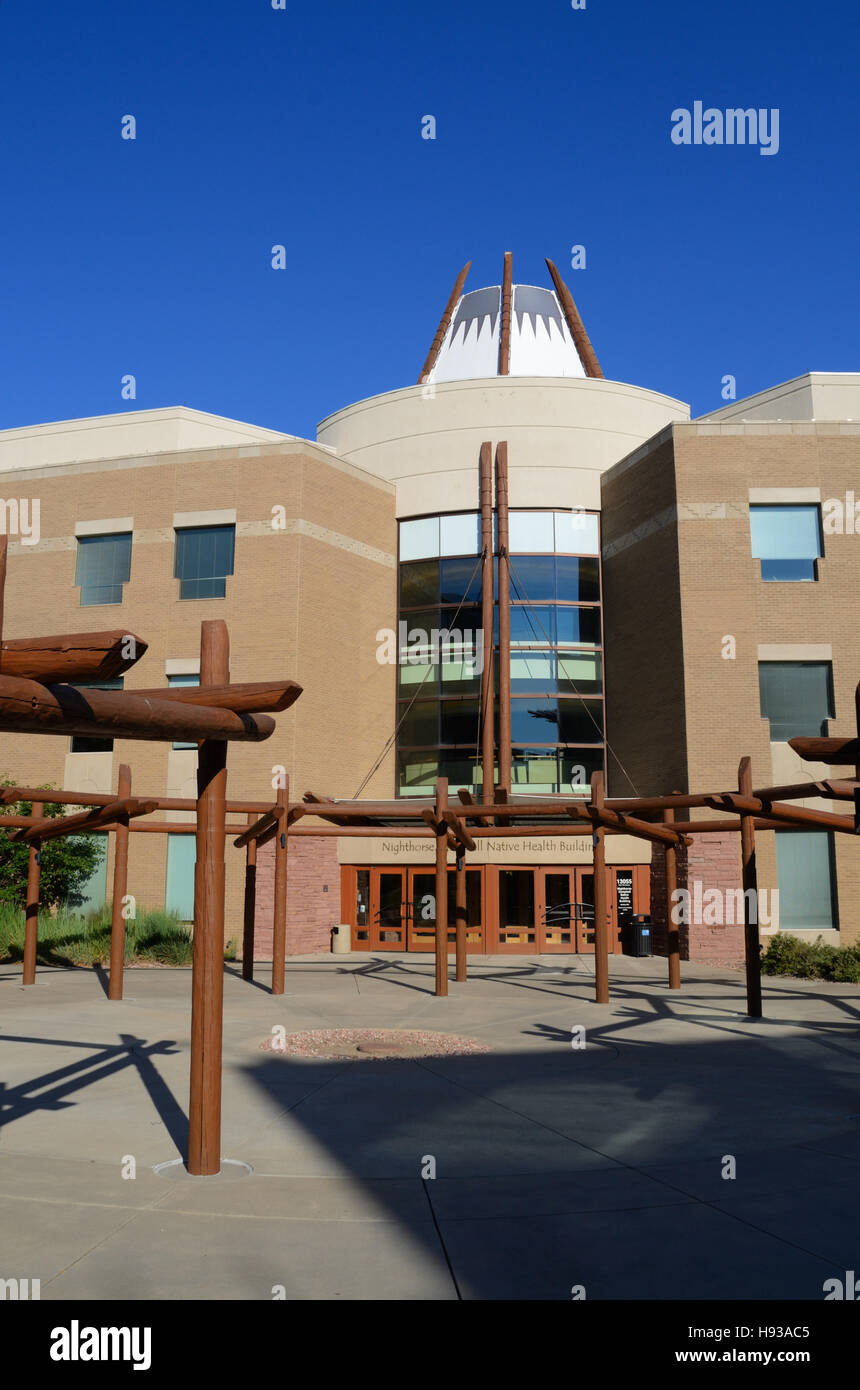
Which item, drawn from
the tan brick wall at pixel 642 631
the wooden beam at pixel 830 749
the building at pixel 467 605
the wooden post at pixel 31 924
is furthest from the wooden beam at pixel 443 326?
the wooden beam at pixel 830 749

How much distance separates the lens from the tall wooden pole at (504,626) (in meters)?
30.2

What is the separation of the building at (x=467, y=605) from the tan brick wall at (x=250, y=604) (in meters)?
0.08

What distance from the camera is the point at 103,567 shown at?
31.6 metres

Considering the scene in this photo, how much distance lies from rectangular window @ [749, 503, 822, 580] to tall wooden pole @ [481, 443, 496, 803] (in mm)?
7681

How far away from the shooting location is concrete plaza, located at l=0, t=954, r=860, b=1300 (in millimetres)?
5984

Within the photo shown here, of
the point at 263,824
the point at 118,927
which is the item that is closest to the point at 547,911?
the point at 263,824

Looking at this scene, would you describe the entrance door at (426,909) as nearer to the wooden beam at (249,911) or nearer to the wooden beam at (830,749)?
the wooden beam at (249,911)

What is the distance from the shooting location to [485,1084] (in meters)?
11.5

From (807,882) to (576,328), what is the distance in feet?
84.6

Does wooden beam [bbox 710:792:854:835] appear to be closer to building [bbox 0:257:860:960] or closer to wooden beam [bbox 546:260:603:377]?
building [bbox 0:257:860:960]

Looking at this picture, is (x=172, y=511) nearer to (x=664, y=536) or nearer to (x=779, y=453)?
(x=664, y=536)
